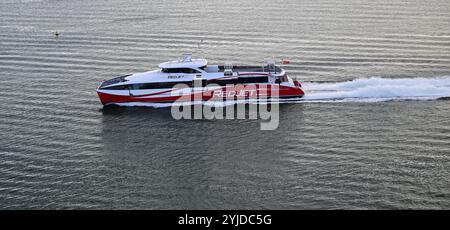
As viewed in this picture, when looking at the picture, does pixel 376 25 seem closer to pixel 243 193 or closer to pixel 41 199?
pixel 243 193

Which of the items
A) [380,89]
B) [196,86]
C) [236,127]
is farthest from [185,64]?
[380,89]

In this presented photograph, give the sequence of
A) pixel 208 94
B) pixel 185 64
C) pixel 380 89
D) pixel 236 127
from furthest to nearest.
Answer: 1. pixel 185 64
2. pixel 208 94
3. pixel 380 89
4. pixel 236 127

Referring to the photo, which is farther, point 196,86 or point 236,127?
point 196,86

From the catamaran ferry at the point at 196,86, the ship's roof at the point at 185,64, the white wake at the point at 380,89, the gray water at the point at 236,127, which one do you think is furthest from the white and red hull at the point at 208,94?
the white wake at the point at 380,89

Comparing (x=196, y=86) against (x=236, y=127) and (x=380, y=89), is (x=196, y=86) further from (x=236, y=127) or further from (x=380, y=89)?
(x=380, y=89)

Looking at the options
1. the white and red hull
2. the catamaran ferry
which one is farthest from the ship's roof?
the white and red hull

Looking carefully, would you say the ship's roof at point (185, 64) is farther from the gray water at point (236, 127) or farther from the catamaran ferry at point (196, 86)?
the gray water at point (236, 127)

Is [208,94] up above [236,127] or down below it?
above
